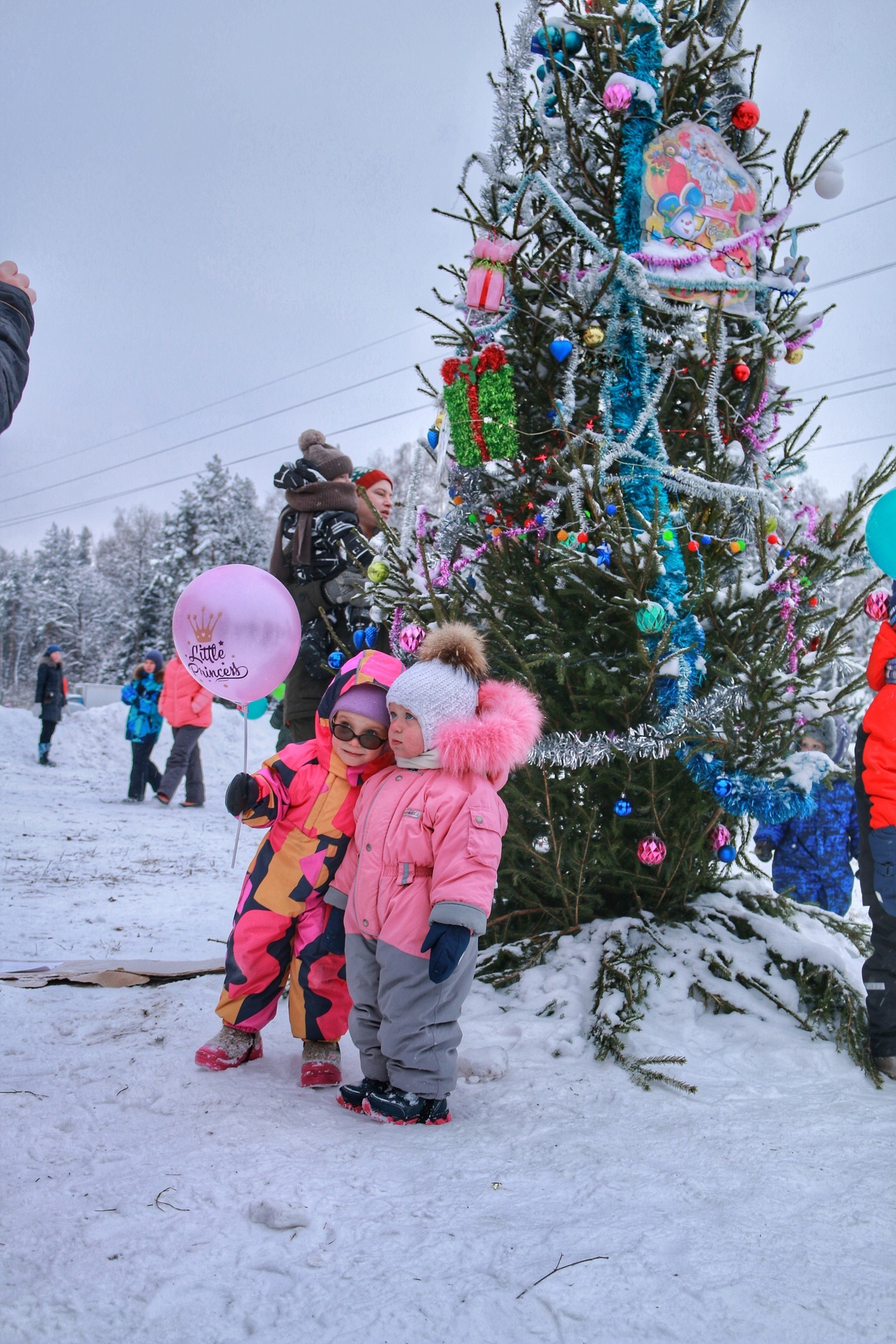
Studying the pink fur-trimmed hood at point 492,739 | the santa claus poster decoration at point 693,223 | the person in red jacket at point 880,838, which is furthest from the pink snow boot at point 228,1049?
the santa claus poster decoration at point 693,223

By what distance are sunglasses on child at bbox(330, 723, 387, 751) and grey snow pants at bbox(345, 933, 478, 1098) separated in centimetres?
66

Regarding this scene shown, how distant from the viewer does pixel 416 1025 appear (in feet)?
8.30

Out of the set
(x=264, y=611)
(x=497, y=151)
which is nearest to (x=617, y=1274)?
(x=264, y=611)

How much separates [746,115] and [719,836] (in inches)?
125

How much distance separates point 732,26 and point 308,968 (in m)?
4.38

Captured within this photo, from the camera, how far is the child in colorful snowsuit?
2.85 metres

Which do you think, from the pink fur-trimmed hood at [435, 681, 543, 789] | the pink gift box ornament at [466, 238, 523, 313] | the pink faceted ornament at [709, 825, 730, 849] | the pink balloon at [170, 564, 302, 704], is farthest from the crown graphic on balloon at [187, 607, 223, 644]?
the pink faceted ornament at [709, 825, 730, 849]

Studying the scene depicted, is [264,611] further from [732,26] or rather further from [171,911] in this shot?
[732,26]

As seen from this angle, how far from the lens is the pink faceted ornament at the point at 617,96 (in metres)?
3.44

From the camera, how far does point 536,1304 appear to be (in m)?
1.59

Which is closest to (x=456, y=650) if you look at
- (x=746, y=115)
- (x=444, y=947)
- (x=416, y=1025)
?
(x=444, y=947)

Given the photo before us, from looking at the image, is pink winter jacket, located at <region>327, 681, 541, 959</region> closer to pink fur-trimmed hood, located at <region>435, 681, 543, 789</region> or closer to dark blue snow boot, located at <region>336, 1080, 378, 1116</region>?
pink fur-trimmed hood, located at <region>435, 681, 543, 789</region>

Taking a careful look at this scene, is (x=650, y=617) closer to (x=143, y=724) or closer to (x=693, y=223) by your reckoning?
(x=693, y=223)

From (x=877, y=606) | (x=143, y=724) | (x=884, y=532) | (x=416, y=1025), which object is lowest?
(x=416, y=1025)
